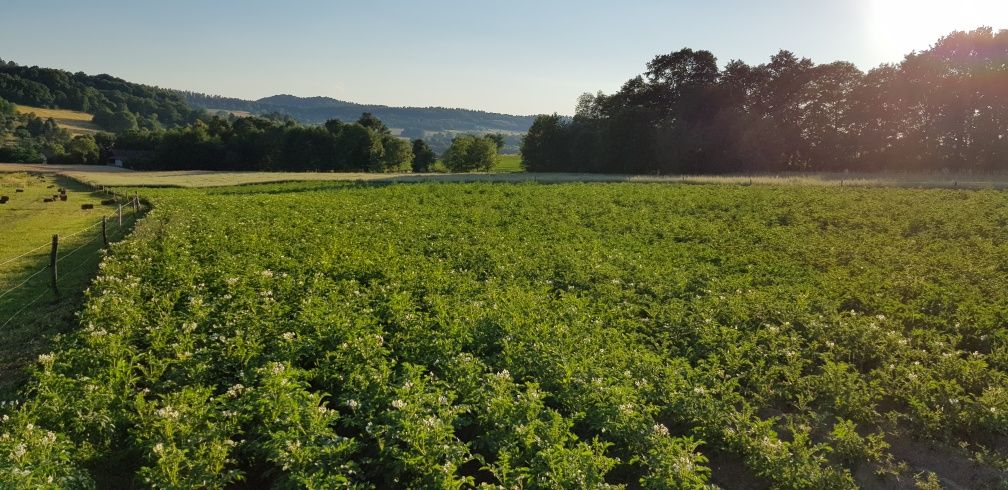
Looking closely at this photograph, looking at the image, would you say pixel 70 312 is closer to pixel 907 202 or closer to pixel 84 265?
pixel 84 265

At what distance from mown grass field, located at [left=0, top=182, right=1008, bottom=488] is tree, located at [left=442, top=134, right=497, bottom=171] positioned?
87803 millimetres

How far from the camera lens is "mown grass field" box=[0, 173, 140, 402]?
11.7 m

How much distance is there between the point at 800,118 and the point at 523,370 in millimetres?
70776

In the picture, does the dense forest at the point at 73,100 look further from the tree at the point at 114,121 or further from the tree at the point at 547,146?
the tree at the point at 547,146

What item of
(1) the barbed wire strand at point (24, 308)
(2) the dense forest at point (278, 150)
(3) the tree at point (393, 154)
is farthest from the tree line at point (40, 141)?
(1) the barbed wire strand at point (24, 308)

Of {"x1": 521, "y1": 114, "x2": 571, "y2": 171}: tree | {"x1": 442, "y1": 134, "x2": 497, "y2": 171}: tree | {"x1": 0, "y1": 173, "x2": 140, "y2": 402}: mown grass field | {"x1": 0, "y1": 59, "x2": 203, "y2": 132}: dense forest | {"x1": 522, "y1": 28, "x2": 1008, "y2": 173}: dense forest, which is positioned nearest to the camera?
{"x1": 0, "y1": 173, "x2": 140, "y2": 402}: mown grass field

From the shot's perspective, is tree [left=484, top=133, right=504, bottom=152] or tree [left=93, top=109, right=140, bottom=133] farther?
tree [left=93, top=109, right=140, bottom=133]

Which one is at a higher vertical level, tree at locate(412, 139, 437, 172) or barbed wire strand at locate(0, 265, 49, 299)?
tree at locate(412, 139, 437, 172)

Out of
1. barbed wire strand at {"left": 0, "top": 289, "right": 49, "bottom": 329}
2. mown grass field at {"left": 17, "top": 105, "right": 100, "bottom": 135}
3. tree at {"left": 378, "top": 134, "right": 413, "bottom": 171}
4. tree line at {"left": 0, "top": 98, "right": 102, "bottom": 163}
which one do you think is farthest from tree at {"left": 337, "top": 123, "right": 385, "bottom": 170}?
mown grass field at {"left": 17, "top": 105, "right": 100, "bottom": 135}

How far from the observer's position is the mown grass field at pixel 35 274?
38.5 feet

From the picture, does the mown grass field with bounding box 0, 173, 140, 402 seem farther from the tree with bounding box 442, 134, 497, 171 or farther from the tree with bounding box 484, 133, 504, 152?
the tree with bounding box 484, 133, 504, 152

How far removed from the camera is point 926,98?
5550 centimetres

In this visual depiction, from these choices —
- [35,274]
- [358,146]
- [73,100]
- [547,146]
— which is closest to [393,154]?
[358,146]

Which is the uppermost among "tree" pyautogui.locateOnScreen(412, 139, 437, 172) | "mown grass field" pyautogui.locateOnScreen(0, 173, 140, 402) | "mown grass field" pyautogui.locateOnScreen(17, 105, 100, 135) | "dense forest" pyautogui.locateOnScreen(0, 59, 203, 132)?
"dense forest" pyautogui.locateOnScreen(0, 59, 203, 132)
